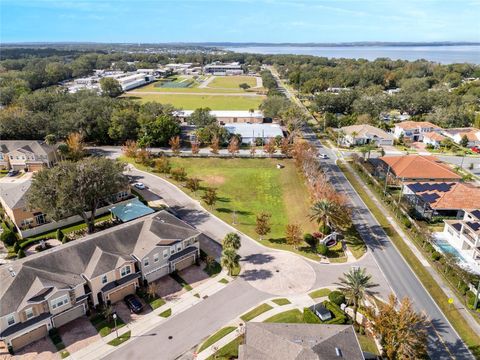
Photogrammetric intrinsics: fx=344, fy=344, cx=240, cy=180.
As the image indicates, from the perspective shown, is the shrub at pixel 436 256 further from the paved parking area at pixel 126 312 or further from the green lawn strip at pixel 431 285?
the paved parking area at pixel 126 312

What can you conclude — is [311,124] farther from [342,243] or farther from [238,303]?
[238,303]

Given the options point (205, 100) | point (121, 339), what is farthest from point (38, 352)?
point (205, 100)

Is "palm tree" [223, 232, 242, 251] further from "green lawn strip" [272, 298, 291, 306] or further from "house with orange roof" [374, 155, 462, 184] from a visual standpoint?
"house with orange roof" [374, 155, 462, 184]

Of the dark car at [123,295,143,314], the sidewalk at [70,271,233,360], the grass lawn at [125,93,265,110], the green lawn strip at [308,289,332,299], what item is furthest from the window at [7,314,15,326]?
the grass lawn at [125,93,265,110]

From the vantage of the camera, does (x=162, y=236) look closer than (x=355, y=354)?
No

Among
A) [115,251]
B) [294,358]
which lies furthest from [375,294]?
[115,251]
